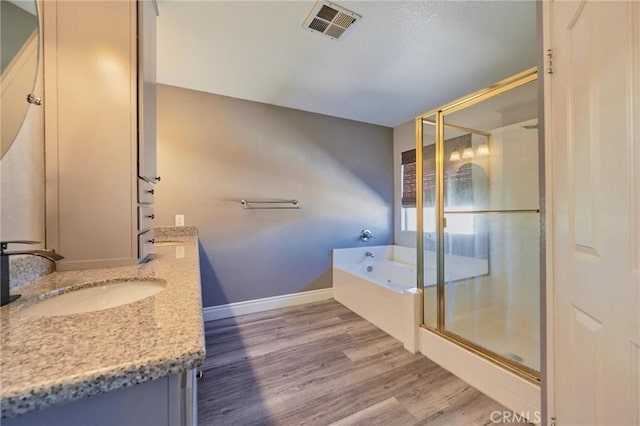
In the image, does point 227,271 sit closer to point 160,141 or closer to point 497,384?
point 160,141

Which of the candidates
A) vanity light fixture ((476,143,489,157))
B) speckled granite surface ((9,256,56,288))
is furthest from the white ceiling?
speckled granite surface ((9,256,56,288))

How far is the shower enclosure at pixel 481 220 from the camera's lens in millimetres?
1938

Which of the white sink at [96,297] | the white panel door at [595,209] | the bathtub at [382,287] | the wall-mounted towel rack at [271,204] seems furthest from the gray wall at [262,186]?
the white panel door at [595,209]

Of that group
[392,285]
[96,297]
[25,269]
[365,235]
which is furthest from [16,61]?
[365,235]

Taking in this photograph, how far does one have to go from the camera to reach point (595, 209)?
759mm

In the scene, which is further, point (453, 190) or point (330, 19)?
point (453, 190)

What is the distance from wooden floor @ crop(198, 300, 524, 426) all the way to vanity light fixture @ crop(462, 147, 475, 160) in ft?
5.77

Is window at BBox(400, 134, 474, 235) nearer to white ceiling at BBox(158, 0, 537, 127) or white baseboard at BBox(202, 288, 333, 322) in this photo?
white ceiling at BBox(158, 0, 537, 127)

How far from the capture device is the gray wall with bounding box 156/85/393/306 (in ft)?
8.00

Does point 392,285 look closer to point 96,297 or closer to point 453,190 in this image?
point 453,190

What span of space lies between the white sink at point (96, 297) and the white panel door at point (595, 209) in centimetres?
140

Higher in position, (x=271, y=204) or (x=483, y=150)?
(x=483, y=150)

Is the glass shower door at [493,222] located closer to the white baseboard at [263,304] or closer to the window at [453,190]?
the window at [453,190]

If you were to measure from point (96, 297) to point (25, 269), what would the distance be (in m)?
0.23
